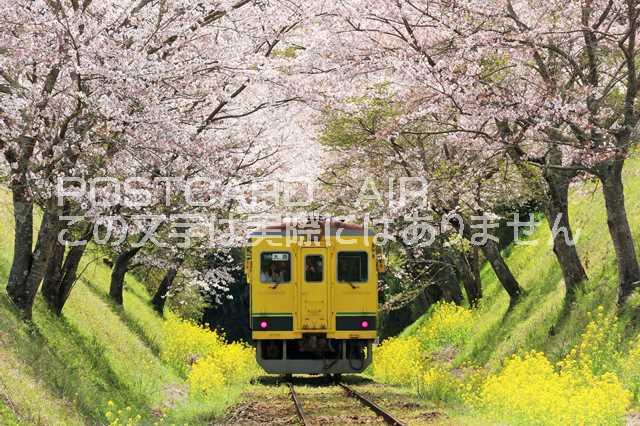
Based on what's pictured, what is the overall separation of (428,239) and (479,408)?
12.8m

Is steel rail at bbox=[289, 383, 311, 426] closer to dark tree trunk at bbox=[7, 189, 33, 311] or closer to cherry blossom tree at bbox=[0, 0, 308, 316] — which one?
cherry blossom tree at bbox=[0, 0, 308, 316]

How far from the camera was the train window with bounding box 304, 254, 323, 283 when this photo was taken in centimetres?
1723

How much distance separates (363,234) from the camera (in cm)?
1747

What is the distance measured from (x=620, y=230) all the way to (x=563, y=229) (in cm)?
273

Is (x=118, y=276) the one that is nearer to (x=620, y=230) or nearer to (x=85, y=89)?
(x=85, y=89)

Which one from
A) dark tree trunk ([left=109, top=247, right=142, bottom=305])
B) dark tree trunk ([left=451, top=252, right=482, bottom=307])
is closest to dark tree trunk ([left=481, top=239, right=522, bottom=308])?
dark tree trunk ([left=451, top=252, right=482, bottom=307])

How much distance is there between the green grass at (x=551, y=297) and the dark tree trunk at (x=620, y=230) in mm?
393

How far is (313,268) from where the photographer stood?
1727cm

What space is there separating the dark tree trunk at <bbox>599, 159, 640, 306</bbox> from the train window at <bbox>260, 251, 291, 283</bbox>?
5871 millimetres

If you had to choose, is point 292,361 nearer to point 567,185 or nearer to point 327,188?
point 567,185

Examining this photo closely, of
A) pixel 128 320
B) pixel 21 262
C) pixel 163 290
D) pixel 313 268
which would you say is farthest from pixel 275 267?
pixel 163 290

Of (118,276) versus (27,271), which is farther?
(118,276)

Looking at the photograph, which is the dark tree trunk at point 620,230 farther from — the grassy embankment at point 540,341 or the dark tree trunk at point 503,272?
the dark tree trunk at point 503,272

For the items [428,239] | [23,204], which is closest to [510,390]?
[23,204]
